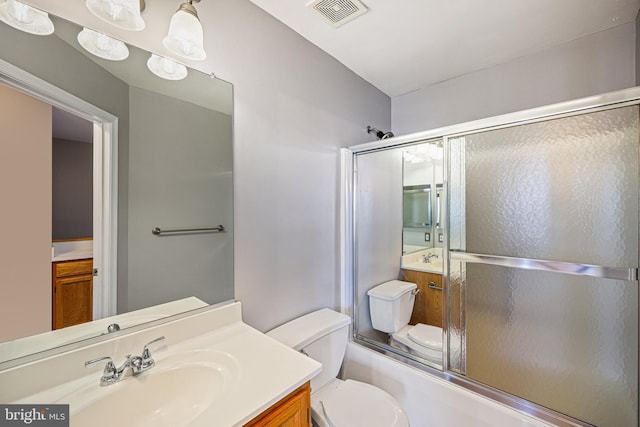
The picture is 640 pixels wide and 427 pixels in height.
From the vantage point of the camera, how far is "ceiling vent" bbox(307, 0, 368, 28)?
1336 millimetres

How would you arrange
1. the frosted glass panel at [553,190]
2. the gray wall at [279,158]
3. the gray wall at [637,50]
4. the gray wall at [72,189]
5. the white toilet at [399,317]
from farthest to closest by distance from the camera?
the white toilet at [399,317], the gray wall at [637,50], the gray wall at [279,158], the frosted glass panel at [553,190], the gray wall at [72,189]

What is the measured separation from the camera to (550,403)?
1.28 meters

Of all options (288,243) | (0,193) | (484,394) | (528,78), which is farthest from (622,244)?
(0,193)

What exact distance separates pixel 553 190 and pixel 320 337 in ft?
4.64

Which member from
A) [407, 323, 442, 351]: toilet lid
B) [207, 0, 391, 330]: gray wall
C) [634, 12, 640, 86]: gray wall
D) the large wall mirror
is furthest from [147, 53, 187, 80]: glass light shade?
[634, 12, 640, 86]: gray wall

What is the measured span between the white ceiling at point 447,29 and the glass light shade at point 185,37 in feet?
1.61

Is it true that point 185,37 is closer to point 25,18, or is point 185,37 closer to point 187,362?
point 25,18

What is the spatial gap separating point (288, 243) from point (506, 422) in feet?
4.62

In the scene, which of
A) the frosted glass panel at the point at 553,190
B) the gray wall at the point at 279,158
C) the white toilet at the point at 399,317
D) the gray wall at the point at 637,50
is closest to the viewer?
the frosted glass panel at the point at 553,190

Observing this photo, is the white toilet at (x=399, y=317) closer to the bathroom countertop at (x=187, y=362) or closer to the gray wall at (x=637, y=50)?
the bathroom countertop at (x=187, y=362)

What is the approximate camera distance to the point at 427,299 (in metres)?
2.04

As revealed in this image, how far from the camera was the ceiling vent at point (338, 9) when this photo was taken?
1.34 meters

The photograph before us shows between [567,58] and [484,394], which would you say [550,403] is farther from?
[567,58]

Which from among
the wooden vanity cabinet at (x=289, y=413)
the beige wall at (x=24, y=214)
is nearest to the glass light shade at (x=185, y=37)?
the beige wall at (x=24, y=214)
